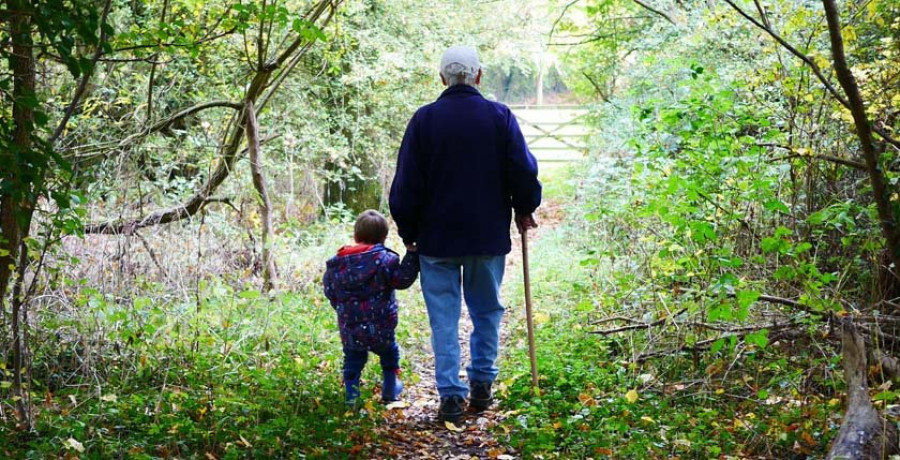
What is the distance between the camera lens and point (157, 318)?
5137mm

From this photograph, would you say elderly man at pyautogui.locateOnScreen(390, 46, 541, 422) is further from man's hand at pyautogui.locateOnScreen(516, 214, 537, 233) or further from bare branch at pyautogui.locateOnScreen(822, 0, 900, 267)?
bare branch at pyautogui.locateOnScreen(822, 0, 900, 267)

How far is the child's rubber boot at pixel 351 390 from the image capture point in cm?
481

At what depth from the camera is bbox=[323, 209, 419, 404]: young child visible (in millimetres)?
4766

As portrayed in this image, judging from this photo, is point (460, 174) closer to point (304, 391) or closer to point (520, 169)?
point (520, 169)

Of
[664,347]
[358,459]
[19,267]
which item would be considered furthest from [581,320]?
[19,267]

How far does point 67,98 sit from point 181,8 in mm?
1189

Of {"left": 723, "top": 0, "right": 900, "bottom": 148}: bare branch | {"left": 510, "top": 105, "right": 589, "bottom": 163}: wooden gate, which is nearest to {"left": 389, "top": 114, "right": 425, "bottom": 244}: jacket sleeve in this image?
{"left": 723, "top": 0, "right": 900, "bottom": 148}: bare branch

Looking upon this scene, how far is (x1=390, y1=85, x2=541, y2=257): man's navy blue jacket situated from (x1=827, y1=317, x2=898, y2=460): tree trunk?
1817 millimetres

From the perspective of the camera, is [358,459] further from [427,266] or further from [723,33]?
[723,33]

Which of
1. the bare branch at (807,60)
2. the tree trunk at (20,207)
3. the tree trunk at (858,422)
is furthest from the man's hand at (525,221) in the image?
the tree trunk at (20,207)

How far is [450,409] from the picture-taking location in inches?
186

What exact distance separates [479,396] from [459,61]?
76.3 inches

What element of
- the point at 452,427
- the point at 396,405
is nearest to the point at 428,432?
the point at 452,427

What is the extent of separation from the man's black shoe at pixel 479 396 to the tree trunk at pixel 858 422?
1988mm
